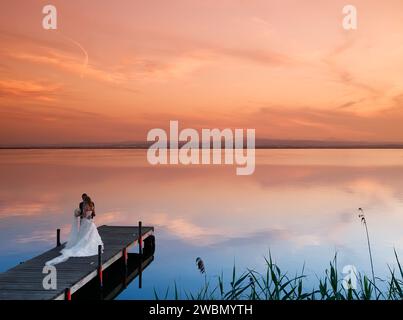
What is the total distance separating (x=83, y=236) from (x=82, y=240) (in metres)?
0.13

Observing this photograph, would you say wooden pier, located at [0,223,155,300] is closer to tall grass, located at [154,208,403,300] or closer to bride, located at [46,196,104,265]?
bride, located at [46,196,104,265]

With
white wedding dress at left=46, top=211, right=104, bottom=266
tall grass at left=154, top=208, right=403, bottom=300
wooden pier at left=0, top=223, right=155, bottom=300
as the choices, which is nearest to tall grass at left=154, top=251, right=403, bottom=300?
tall grass at left=154, top=208, right=403, bottom=300

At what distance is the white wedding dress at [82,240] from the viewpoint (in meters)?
12.8

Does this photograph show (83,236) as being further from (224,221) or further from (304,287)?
(224,221)

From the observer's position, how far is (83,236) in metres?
13.1

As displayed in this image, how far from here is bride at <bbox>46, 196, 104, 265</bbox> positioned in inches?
496

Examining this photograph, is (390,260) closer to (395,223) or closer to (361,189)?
(395,223)

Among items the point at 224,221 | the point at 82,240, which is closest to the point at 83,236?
the point at 82,240

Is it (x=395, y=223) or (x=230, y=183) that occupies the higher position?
(x=230, y=183)

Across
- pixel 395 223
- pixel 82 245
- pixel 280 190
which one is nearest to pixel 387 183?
pixel 280 190

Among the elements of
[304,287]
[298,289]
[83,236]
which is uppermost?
[83,236]

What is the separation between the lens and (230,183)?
5066cm

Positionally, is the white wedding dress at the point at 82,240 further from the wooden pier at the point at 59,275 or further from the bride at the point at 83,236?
the wooden pier at the point at 59,275

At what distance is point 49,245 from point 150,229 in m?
8.63
